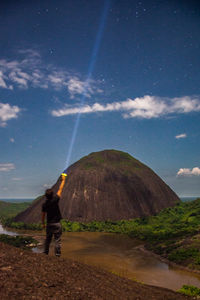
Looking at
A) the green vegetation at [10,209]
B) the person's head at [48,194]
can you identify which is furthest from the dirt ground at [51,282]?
the green vegetation at [10,209]

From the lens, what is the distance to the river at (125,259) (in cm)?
1995

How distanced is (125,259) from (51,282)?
23.5m

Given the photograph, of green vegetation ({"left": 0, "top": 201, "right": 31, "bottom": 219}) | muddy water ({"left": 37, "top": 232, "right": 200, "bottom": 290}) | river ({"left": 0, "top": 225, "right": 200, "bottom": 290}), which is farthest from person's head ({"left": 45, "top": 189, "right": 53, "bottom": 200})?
green vegetation ({"left": 0, "top": 201, "right": 31, "bottom": 219})

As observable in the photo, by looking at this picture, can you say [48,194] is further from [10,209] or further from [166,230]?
[10,209]

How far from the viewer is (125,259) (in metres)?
Result: 27.4

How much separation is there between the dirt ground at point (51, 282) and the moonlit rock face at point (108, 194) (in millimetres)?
51045

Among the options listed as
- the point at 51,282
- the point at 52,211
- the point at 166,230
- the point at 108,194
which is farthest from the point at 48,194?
the point at 108,194

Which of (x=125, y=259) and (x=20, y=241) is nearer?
(x=125, y=259)

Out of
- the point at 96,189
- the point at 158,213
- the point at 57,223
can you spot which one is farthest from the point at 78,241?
the point at 57,223

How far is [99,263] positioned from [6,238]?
15.6 m

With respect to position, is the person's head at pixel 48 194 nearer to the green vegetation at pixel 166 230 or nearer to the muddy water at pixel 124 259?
the muddy water at pixel 124 259

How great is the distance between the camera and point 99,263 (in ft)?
82.9

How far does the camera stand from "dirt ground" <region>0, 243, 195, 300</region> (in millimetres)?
5617

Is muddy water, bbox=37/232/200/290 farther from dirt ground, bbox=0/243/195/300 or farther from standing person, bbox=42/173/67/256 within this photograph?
standing person, bbox=42/173/67/256
